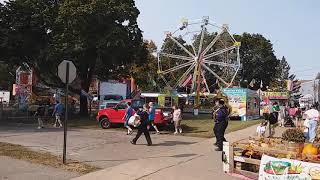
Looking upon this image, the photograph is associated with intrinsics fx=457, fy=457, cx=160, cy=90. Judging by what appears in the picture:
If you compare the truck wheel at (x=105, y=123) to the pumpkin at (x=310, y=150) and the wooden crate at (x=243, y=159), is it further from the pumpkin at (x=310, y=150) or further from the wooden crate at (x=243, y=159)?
the pumpkin at (x=310, y=150)

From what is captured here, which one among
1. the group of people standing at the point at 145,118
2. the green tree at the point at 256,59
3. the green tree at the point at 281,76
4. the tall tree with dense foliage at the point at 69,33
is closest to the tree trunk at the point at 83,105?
the tall tree with dense foliage at the point at 69,33

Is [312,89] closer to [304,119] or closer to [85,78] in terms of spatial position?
[85,78]

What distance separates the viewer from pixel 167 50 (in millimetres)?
73750

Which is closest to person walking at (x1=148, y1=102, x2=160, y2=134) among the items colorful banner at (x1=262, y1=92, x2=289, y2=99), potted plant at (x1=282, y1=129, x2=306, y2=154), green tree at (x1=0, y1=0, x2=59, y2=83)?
potted plant at (x1=282, y1=129, x2=306, y2=154)

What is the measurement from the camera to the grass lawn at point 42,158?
451 inches

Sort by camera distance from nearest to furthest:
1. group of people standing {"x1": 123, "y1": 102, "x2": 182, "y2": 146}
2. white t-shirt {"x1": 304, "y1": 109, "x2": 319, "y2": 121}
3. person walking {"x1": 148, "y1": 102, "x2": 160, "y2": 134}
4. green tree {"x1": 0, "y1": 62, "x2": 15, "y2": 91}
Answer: group of people standing {"x1": 123, "y1": 102, "x2": 182, "y2": 146} → white t-shirt {"x1": 304, "y1": 109, "x2": 319, "y2": 121} → person walking {"x1": 148, "y1": 102, "x2": 160, "y2": 134} → green tree {"x1": 0, "y1": 62, "x2": 15, "y2": 91}

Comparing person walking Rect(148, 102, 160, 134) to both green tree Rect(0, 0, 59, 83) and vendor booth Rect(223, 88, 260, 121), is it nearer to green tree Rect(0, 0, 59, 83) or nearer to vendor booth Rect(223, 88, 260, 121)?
vendor booth Rect(223, 88, 260, 121)

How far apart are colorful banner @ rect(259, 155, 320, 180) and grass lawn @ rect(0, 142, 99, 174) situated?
14.5ft

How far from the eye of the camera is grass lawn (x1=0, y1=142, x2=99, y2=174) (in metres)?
11.4

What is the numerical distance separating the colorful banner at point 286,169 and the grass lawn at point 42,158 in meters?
4.41

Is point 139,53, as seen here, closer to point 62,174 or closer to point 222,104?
point 222,104

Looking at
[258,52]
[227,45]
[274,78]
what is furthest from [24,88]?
[274,78]

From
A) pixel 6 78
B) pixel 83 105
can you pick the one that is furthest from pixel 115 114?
pixel 6 78

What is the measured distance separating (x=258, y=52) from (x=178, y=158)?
74.1 metres
